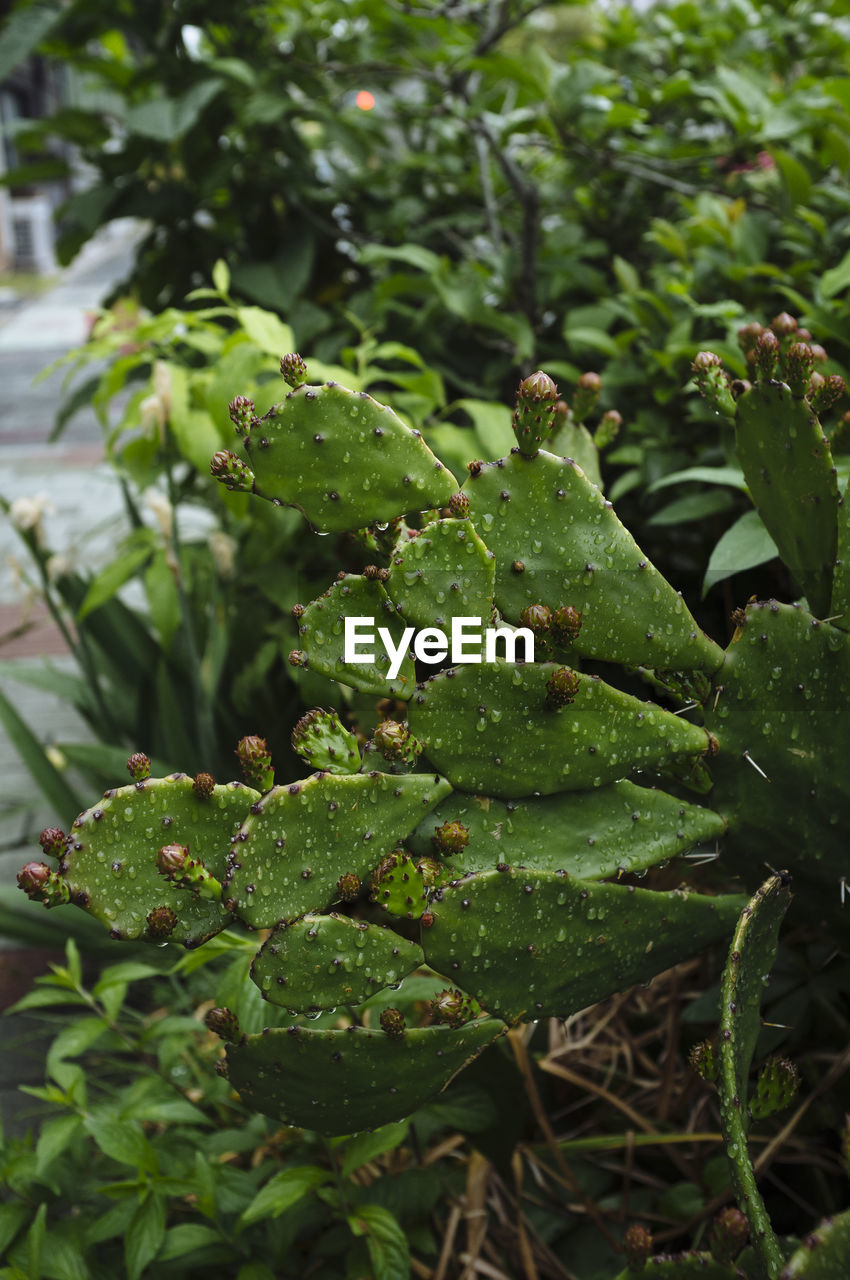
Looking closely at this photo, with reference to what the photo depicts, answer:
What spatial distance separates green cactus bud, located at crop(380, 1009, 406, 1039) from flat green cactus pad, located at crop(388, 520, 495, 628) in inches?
12.2

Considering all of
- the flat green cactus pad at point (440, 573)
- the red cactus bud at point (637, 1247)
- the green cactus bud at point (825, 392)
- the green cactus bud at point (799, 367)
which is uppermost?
the green cactus bud at point (799, 367)

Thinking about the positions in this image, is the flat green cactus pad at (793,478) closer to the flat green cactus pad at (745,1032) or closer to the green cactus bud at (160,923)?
the flat green cactus pad at (745,1032)

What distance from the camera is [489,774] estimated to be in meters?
0.83

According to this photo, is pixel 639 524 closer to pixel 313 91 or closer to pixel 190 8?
pixel 313 91

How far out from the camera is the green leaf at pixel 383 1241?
1010 mm

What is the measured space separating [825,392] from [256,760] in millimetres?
605

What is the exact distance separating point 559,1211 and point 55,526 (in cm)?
398

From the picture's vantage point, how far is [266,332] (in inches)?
60.1

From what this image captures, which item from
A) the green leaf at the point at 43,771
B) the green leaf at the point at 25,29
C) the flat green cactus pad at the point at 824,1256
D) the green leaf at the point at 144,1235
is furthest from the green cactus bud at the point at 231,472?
the green leaf at the point at 25,29

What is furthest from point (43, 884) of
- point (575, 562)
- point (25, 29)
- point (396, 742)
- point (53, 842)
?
point (25, 29)

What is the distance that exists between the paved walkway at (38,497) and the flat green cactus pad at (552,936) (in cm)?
114

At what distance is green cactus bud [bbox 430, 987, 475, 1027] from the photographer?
80 cm

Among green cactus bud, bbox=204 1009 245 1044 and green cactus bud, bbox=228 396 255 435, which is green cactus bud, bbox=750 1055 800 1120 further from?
green cactus bud, bbox=228 396 255 435

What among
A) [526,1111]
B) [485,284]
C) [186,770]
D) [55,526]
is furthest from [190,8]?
[55,526]
